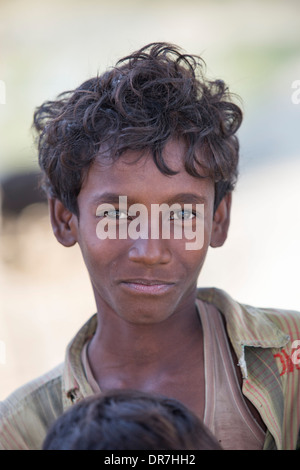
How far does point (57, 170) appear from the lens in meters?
1.54

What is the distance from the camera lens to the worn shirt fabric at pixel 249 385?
4.51 feet

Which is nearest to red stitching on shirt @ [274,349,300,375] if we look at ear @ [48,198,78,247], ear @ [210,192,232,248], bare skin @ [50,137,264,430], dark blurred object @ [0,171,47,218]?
bare skin @ [50,137,264,430]

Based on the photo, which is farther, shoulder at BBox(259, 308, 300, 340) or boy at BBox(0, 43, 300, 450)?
shoulder at BBox(259, 308, 300, 340)

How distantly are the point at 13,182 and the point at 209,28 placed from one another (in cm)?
119

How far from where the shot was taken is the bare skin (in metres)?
1.35

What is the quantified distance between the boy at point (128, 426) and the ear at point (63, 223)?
633 mm

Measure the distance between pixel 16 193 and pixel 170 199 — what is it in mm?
2191

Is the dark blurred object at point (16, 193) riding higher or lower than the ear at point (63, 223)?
higher

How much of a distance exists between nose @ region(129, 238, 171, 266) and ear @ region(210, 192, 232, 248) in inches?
9.0

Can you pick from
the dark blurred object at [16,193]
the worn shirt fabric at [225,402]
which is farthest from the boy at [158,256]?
the dark blurred object at [16,193]

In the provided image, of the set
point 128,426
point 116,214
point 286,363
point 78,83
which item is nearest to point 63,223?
point 116,214

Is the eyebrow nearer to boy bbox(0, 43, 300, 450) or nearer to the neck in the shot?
boy bbox(0, 43, 300, 450)

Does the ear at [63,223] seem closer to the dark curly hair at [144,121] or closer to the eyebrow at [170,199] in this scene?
the dark curly hair at [144,121]
